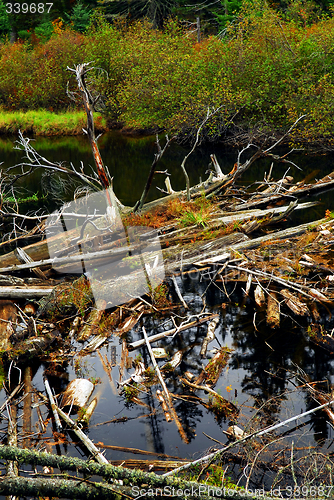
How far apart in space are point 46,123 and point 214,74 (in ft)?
54.5

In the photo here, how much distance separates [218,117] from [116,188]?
463 inches

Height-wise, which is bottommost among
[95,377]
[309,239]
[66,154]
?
[66,154]

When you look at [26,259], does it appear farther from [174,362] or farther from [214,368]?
[214,368]

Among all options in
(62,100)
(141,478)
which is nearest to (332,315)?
(141,478)

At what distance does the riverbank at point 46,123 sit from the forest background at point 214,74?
0.80 m

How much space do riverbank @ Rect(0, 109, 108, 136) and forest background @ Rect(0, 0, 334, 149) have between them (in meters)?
0.80

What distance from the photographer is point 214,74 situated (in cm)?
2733

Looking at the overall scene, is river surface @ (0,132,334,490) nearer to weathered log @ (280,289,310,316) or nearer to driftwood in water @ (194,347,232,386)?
driftwood in water @ (194,347,232,386)

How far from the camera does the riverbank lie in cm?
3584

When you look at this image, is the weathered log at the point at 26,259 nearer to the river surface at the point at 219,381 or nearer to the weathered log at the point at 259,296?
the river surface at the point at 219,381

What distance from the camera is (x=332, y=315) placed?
735cm

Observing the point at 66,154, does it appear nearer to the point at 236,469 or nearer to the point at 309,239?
the point at 309,239

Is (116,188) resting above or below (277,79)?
below

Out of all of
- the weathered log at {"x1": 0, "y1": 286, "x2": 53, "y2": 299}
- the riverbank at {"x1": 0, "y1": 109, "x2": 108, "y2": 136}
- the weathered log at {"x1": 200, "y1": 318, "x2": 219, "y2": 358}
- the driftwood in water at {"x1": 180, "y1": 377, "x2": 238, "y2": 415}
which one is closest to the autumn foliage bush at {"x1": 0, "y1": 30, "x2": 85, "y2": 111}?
the riverbank at {"x1": 0, "y1": 109, "x2": 108, "y2": 136}
